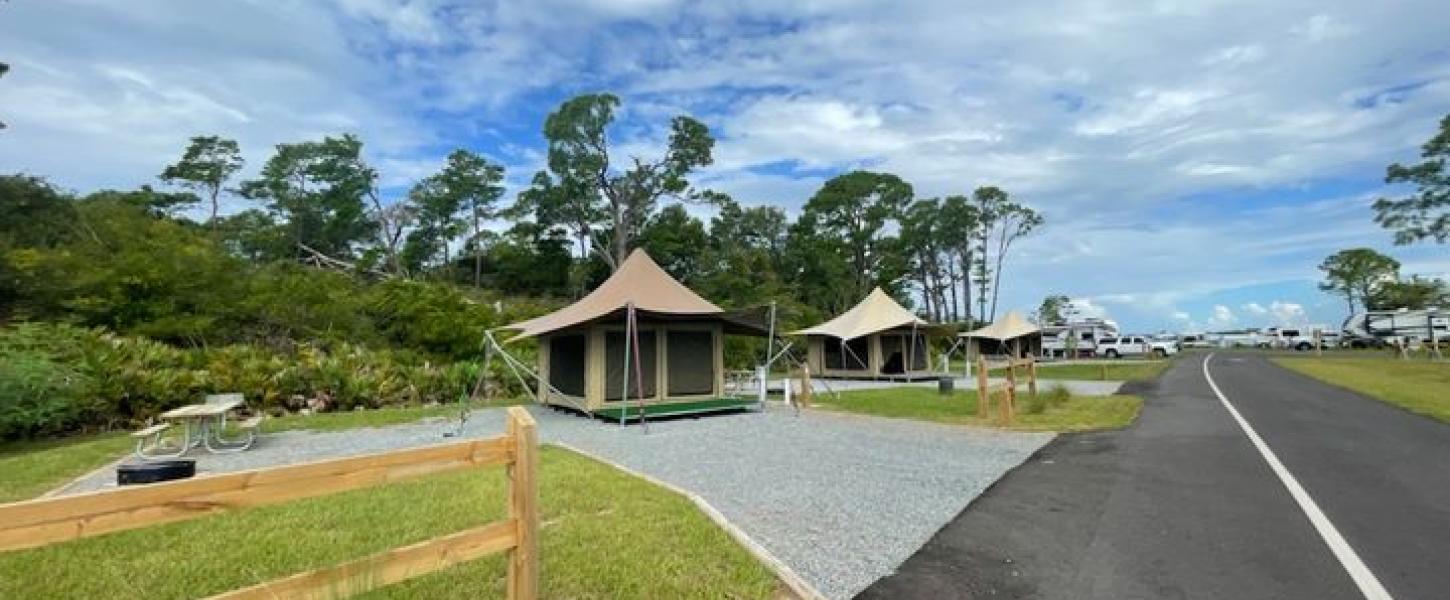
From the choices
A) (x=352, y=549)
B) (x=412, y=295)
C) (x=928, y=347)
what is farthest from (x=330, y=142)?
(x=352, y=549)

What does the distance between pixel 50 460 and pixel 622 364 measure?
8.06 meters

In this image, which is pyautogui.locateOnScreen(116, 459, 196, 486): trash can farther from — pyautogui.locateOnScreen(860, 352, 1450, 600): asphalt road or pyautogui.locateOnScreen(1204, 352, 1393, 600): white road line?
pyautogui.locateOnScreen(1204, 352, 1393, 600): white road line

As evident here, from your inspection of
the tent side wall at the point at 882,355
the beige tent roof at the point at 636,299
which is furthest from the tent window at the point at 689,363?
the tent side wall at the point at 882,355

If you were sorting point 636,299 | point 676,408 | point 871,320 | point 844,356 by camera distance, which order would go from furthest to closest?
1. point 844,356
2. point 871,320
3. point 636,299
4. point 676,408

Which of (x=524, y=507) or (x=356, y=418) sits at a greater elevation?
(x=524, y=507)

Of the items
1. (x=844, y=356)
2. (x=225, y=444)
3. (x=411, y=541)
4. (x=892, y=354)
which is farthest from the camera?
(x=844, y=356)

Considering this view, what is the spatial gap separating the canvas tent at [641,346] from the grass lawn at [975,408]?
2665 mm

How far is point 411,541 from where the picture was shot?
14.6 feet

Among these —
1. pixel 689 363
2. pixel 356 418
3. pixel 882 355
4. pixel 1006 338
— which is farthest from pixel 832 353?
pixel 356 418

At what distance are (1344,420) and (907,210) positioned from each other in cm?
4232

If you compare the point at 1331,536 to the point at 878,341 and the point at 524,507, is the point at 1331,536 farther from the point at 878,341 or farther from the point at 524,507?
the point at 878,341

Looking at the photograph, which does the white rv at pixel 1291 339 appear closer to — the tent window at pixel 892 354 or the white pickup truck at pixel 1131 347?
the white pickup truck at pixel 1131 347

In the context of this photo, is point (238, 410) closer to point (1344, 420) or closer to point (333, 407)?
point (333, 407)

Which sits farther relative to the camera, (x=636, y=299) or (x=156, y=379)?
(x=636, y=299)
